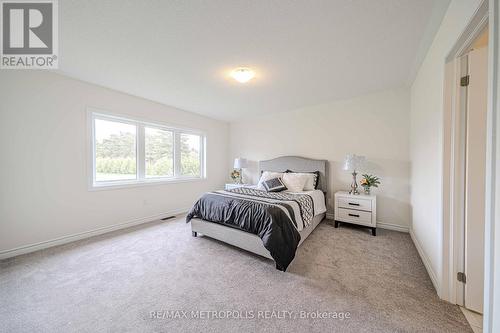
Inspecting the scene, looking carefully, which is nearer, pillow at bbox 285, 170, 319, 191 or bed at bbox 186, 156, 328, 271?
bed at bbox 186, 156, 328, 271

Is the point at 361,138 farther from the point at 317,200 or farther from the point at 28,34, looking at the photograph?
the point at 28,34

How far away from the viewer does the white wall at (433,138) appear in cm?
142

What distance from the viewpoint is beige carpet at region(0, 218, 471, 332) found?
133 centimetres

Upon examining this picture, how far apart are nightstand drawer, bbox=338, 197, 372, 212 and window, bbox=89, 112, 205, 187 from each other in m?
3.30

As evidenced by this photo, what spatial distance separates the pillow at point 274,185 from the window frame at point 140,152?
6.55 feet

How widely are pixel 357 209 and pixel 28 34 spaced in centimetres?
461

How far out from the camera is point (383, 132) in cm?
325

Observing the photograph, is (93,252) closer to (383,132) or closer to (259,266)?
(259,266)

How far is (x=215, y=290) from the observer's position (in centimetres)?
167

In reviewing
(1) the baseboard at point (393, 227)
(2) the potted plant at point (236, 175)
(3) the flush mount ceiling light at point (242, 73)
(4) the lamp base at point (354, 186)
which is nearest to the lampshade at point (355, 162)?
(4) the lamp base at point (354, 186)

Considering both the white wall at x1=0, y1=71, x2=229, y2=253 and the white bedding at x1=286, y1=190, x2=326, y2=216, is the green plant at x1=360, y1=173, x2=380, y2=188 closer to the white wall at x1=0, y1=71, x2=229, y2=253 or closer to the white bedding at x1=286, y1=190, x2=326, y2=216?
the white bedding at x1=286, y1=190, x2=326, y2=216

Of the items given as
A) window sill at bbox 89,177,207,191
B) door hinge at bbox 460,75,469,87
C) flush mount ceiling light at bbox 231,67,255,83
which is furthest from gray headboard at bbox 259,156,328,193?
door hinge at bbox 460,75,469,87

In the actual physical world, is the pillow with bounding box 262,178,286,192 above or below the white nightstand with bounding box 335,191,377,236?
above

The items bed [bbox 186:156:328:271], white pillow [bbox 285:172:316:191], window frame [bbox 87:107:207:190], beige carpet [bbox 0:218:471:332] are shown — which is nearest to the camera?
beige carpet [bbox 0:218:471:332]
